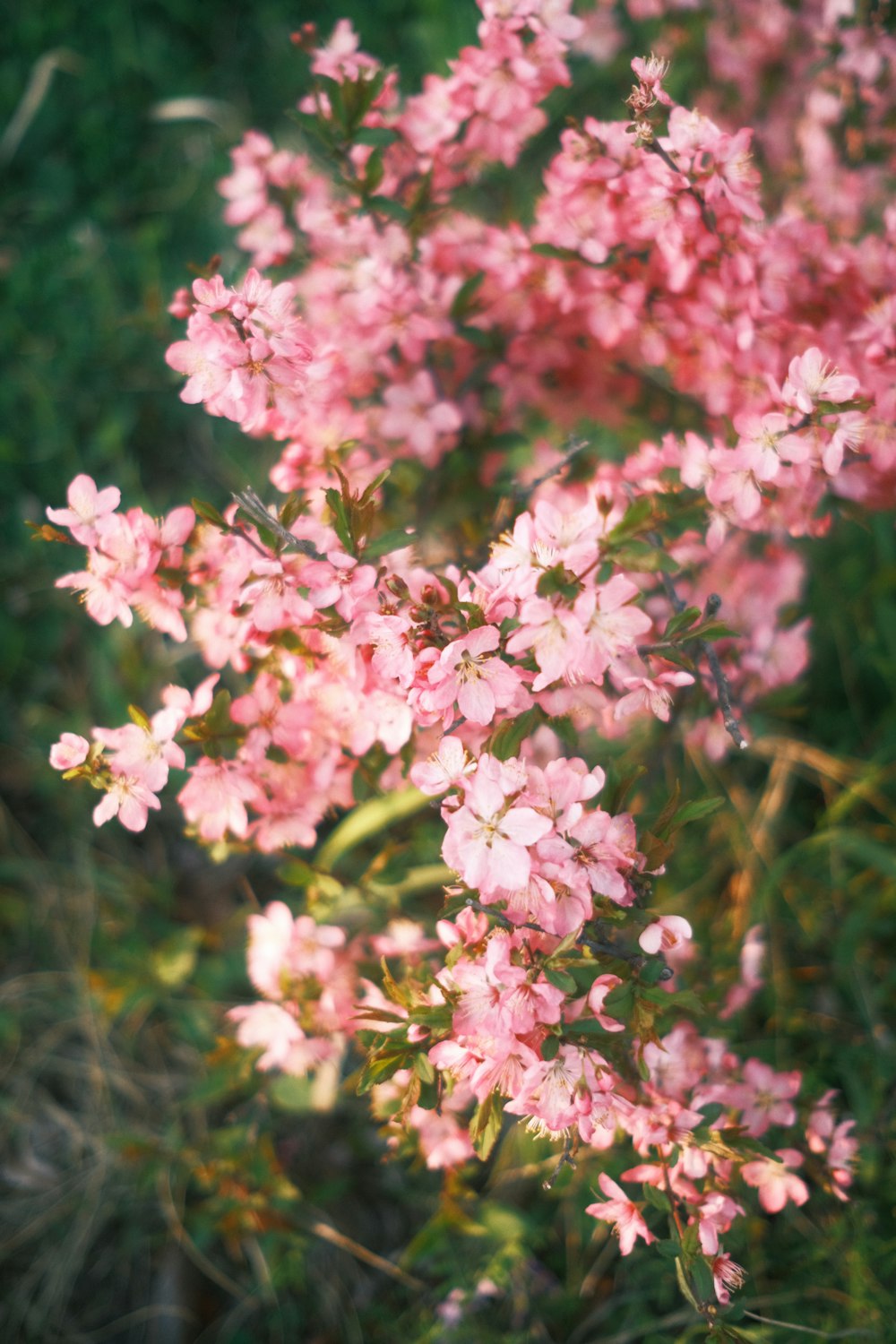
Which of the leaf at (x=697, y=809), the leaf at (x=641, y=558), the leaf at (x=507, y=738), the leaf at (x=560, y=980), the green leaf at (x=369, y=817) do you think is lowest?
the green leaf at (x=369, y=817)

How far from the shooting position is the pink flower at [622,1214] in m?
0.92

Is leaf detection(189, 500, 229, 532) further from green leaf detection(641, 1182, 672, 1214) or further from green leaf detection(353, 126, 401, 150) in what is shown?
green leaf detection(641, 1182, 672, 1214)

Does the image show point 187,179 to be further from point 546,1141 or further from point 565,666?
point 546,1141

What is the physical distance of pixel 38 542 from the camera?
1874mm

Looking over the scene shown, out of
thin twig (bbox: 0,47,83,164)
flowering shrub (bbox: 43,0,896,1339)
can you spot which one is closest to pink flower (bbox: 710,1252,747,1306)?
flowering shrub (bbox: 43,0,896,1339)

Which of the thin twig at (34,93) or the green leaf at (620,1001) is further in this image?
the thin twig at (34,93)

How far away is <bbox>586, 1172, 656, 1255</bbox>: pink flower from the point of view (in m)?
0.92

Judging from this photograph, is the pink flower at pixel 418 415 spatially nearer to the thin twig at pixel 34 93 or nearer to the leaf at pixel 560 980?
the leaf at pixel 560 980

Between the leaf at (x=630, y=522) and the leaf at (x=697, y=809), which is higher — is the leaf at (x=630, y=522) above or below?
above

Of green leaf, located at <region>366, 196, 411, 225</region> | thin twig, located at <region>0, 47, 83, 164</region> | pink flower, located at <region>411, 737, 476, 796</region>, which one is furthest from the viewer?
thin twig, located at <region>0, 47, 83, 164</region>

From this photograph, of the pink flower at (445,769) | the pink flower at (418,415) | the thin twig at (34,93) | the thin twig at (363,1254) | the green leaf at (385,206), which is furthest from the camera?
the thin twig at (34,93)

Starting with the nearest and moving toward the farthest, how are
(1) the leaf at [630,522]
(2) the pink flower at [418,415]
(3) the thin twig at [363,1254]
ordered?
(1) the leaf at [630,522], (2) the pink flower at [418,415], (3) the thin twig at [363,1254]

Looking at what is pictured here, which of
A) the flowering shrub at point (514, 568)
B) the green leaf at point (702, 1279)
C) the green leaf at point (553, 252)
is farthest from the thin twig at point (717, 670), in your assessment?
the green leaf at point (702, 1279)

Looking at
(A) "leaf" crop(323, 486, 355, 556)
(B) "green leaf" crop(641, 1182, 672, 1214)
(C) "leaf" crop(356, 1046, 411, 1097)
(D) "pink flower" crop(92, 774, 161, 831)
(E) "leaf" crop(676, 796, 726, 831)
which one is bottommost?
(B) "green leaf" crop(641, 1182, 672, 1214)
